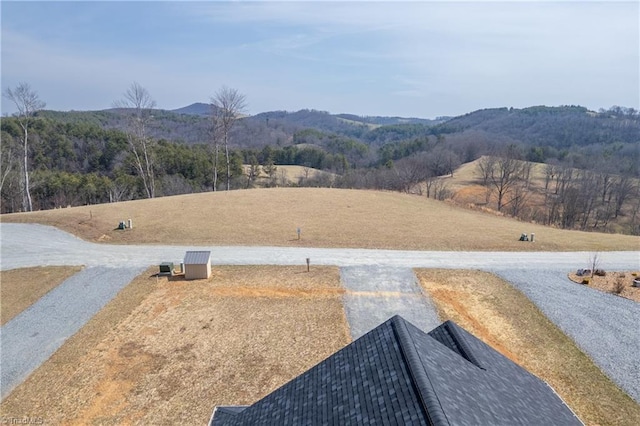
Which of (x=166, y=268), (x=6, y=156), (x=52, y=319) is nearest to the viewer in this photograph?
(x=52, y=319)

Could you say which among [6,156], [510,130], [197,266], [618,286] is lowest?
[618,286]

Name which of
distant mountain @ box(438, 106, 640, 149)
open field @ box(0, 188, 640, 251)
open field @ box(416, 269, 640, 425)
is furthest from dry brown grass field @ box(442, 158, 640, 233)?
distant mountain @ box(438, 106, 640, 149)

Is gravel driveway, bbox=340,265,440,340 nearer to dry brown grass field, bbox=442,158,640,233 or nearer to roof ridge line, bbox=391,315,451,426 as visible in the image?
roof ridge line, bbox=391,315,451,426

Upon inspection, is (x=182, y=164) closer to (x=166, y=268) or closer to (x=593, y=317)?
(x=166, y=268)

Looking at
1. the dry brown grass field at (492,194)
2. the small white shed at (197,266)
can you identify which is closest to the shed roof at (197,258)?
the small white shed at (197,266)

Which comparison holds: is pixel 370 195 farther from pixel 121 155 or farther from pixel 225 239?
pixel 121 155

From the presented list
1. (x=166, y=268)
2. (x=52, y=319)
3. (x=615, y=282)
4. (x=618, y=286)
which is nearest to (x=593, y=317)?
(x=618, y=286)

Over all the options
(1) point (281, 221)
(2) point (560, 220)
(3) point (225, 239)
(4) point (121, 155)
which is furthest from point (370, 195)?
(4) point (121, 155)
